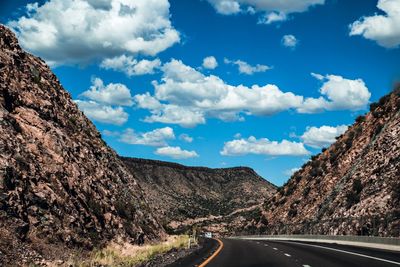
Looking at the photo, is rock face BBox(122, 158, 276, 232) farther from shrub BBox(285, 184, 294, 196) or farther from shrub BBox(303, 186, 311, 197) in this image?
shrub BBox(303, 186, 311, 197)

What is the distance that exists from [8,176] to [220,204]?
141 meters

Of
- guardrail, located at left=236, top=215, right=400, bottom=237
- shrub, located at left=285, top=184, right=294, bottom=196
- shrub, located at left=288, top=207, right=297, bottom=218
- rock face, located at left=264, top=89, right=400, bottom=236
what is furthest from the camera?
shrub, located at left=285, top=184, right=294, bottom=196

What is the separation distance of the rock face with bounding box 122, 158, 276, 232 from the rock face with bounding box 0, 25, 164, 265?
79.8 m

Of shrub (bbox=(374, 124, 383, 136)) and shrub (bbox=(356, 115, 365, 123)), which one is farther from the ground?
shrub (bbox=(356, 115, 365, 123))

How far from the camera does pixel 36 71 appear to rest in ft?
120

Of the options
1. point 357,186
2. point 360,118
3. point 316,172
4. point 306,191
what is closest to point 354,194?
point 357,186

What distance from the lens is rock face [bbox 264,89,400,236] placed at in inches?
1586

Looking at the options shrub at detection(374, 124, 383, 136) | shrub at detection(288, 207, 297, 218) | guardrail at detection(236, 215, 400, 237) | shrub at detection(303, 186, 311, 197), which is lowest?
guardrail at detection(236, 215, 400, 237)

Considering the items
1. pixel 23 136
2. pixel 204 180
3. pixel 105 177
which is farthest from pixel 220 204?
pixel 23 136

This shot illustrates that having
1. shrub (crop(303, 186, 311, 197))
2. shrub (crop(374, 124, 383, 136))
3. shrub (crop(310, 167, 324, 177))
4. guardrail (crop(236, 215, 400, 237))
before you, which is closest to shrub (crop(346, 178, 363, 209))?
guardrail (crop(236, 215, 400, 237))

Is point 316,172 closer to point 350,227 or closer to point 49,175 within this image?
point 350,227

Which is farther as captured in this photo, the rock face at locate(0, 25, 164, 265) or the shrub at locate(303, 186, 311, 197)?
the shrub at locate(303, 186, 311, 197)

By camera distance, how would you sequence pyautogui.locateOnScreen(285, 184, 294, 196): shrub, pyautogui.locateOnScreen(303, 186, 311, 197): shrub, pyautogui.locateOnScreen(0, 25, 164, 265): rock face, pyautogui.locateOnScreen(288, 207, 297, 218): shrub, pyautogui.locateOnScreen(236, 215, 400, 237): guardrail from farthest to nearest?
pyautogui.locateOnScreen(285, 184, 294, 196): shrub
pyautogui.locateOnScreen(303, 186, 311, 197): shrub
pyautogui.locateOnScreen(288, 207, 297, 218): shrub
pyautogui.locateOnScreen(236, 215, 400, 237): guardrail
pyautogui.locateOnScreen(0, 25, 164, 265): rock face

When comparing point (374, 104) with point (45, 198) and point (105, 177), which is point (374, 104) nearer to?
point (105, 177)
